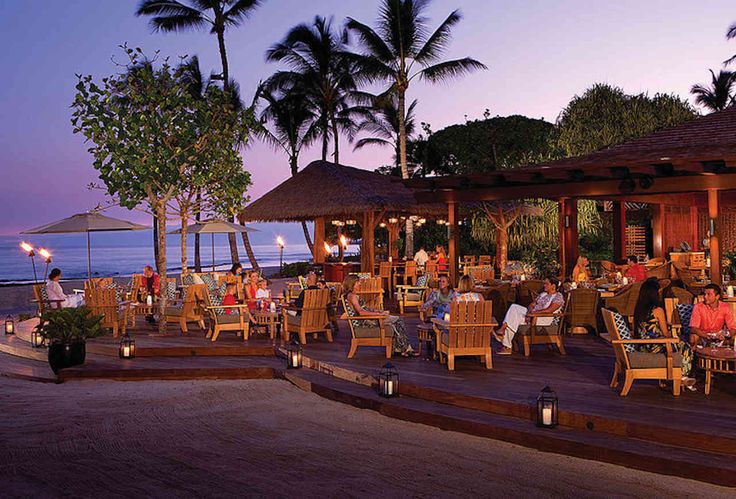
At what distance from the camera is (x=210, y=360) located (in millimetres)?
10656

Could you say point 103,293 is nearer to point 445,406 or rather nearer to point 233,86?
point 445,406

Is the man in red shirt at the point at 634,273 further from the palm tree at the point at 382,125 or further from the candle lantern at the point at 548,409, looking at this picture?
the palm tree at the point at 382,125

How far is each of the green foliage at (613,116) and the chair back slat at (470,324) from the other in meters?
23.3

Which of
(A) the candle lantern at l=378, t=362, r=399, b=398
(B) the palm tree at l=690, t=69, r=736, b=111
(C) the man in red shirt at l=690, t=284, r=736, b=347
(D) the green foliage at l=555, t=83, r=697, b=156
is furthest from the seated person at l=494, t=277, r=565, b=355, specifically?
(B) the palm tree at l=690, t=69, r=736, b=111

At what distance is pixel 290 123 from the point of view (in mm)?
34156

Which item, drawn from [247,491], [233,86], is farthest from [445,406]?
[233,86]

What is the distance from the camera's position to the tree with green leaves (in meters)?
11.9

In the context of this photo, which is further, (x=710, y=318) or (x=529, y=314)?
(x=529, y=314)

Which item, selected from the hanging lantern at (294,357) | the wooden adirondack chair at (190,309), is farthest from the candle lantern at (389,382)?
the wooden adirondack chair at (190,309)

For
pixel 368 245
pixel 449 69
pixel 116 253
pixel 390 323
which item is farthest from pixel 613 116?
pixel 116 253

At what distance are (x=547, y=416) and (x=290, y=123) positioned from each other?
29.0m

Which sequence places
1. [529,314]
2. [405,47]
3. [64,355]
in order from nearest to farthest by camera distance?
[529,314]
[64,355]
[405,47]

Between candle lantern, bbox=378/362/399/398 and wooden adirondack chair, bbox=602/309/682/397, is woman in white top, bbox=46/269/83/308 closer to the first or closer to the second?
candle lantern, bbox=378/362/399/398

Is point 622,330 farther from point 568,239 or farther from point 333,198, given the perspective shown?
point 333,198
